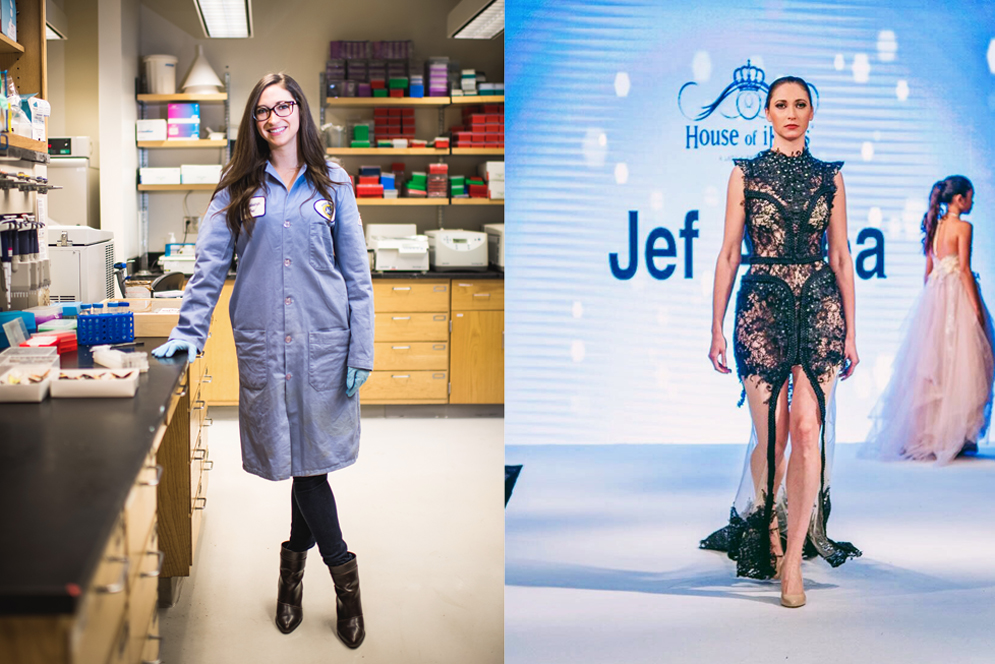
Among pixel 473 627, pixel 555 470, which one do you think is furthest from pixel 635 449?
Answer: pixel 473 627

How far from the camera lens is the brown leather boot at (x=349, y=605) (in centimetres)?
274

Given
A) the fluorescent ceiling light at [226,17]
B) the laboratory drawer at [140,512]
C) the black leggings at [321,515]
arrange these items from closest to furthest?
the laboratory drawer at [140,512], the black leggings at [321,515], the fluorescent ceiling light at [226,17]

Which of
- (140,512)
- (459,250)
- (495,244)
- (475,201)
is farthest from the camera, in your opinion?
(475,201)

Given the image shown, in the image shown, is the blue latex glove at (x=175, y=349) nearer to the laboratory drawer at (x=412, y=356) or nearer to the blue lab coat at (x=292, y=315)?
the blue lab coat at (x=292, y=315)

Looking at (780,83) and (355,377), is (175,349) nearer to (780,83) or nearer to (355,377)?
(355,377)

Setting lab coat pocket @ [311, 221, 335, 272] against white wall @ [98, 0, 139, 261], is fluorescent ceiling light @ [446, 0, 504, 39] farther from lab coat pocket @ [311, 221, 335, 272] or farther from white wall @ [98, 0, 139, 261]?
lab coat pocket @ [311, 221, 335, 272]

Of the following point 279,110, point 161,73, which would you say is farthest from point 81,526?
point 161,73

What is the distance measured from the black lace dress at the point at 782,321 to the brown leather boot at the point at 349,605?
1.00m

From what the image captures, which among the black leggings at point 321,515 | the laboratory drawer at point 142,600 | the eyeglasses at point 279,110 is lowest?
the black leggings at point 321,515

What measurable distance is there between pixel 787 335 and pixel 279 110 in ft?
4.72

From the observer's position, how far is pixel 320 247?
2562 millimetres

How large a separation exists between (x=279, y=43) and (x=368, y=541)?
3.84 meters

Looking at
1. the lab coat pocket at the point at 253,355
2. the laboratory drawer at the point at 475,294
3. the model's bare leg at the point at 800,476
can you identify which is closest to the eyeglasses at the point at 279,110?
the lab coat pocket at the point at 253,355

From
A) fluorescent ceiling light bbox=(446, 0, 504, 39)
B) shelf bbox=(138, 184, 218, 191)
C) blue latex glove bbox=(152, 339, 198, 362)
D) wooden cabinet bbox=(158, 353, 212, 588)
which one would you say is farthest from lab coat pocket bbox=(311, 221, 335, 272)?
shelf bbox=(138, 184, 218, 191)
